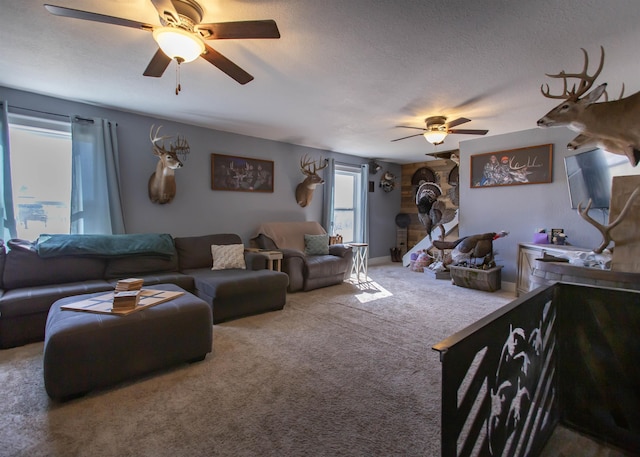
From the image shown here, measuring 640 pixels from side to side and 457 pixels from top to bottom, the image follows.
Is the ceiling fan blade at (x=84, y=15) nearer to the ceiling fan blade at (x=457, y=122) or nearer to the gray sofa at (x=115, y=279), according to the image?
the gray sofa at (x=115, y=279)

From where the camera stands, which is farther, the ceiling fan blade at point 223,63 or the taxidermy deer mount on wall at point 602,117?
the taxidermy deer mount on wall at point 602,117

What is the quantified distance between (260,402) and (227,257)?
2.35 m

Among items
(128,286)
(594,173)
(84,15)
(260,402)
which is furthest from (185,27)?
(594,173)

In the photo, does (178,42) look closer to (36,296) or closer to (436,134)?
(36,296)

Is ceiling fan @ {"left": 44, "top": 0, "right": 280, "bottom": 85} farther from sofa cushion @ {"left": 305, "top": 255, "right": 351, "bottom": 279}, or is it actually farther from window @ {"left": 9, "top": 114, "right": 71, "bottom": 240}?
sofa cushion @ {"left": 305, "top": 255, "right": 351, "bottom": 279}

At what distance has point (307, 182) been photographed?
214 inches

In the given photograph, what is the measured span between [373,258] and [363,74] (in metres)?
4.91

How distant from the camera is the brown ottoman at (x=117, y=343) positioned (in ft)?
6.00

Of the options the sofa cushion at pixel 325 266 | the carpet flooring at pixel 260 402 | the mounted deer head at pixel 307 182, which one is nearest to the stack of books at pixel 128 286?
the carpet flooring at pixel 260 402

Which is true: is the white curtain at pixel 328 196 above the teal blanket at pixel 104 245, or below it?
above

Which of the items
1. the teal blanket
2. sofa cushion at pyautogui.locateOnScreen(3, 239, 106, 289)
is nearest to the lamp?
the teal blanket

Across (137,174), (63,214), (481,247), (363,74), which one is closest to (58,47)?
(137,174)

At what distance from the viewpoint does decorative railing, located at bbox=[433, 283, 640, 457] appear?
3.71 feet

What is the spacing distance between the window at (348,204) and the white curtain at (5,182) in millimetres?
4792
